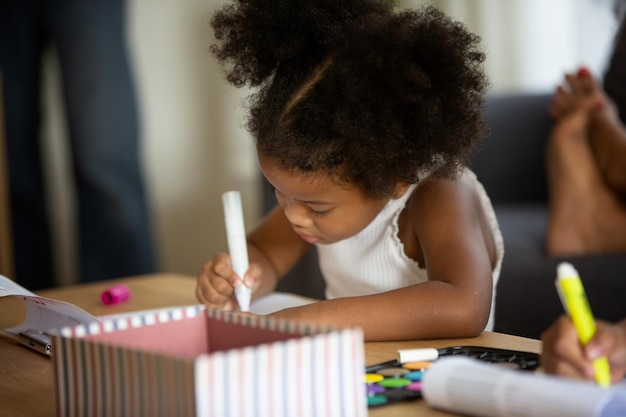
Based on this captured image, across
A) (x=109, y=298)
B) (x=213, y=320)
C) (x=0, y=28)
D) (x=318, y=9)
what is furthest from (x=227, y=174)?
(x=213, y=320)

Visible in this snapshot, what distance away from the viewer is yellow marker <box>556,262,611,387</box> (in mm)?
560

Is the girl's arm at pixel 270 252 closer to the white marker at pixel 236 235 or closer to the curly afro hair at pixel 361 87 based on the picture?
the white marker at pixel 236 235

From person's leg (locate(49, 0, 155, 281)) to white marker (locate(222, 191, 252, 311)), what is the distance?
4.56 ft

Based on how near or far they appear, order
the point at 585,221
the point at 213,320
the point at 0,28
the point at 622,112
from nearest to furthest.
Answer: the point at 213,320 < the point at 585,221 < the point at 622,112 < the point at 0,28

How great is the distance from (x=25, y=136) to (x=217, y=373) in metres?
2.20

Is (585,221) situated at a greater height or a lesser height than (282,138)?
lesser

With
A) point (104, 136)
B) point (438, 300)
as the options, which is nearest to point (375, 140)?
point (438, 300)

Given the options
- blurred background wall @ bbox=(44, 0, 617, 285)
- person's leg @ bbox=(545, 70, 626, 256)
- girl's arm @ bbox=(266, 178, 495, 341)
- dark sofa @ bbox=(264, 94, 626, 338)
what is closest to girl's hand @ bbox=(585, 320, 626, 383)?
girl's arm @ bbox=(266, 178, 495, 341)

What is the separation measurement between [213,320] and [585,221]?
4.00 ft

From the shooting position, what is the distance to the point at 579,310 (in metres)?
0.58

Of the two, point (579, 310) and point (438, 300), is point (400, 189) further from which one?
point (579, 310)

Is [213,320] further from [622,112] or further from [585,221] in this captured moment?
[622,112]

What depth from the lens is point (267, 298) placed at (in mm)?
1240

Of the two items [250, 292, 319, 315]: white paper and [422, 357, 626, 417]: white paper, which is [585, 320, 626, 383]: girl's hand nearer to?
[422, 357, 626, 417]: white paper
